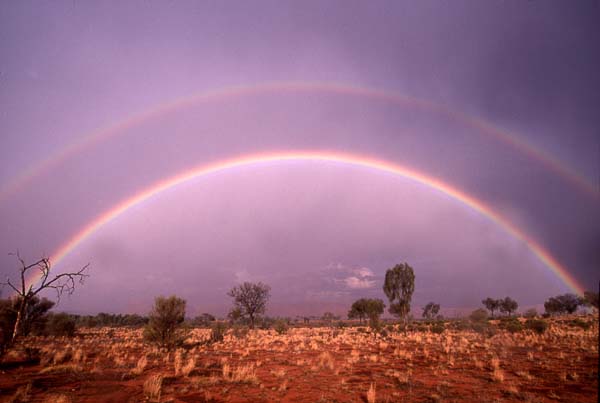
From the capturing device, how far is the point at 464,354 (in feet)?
70.4

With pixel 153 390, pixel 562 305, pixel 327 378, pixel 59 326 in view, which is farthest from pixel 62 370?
pixel 562 305

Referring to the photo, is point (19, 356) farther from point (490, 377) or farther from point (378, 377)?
point (490, 377)

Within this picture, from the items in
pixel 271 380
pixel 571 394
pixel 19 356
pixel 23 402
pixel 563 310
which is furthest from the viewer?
pixel 563 310

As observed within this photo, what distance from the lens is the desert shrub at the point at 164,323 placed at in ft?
82.4

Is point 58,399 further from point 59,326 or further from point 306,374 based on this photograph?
point 59,326

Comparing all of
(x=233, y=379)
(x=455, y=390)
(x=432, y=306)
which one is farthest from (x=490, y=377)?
(x=432, y=306)

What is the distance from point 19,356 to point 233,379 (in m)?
15.2

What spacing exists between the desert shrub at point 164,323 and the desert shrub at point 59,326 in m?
20.7

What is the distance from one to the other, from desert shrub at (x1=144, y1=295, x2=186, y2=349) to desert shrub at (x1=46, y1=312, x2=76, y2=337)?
68.0ft

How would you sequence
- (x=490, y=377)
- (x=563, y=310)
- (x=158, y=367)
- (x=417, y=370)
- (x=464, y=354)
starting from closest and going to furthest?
(x=490, y=377)
(x=417, y=370)
(x=158, y=367)
(x=464, y=354)
(x=563, y=310)

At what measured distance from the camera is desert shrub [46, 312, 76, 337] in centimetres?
3741

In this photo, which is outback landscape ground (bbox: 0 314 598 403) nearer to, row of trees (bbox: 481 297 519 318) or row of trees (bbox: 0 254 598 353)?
row of trees (bbox: 0 254 598 353)

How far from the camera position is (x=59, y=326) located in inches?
1481

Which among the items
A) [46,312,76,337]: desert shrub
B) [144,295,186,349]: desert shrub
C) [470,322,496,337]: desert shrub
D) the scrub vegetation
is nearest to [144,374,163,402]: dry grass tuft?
the scrub vegetation
